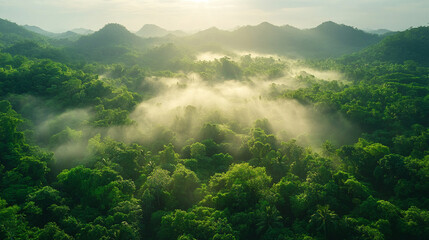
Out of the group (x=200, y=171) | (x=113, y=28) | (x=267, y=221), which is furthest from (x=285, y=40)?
(x=267, y=221)

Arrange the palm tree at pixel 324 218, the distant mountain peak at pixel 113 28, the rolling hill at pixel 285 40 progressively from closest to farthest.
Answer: the palm tree at pixel 324 218 → the distant mountain peak at pixel 113 28 → the rolling hill at pixel 285 40

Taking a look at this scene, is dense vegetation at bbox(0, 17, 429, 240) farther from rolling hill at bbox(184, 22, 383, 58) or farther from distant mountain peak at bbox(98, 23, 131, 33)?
rolling hill at bbox(184, 22, 383, 58)

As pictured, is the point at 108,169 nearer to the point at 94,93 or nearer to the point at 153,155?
the point at 153,155

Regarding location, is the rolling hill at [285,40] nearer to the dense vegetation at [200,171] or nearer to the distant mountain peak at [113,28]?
the distant mountain peak at [113,28]

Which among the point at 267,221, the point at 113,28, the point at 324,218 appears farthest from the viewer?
the point at 113,28

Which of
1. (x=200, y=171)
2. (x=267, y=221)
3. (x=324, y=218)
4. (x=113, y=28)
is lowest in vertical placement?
(x=200, y=171)

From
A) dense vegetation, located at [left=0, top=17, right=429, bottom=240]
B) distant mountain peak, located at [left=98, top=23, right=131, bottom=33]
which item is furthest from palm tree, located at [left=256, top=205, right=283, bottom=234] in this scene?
distant mountain peak, located at [left=98, top=23, right=131, bottom=33]

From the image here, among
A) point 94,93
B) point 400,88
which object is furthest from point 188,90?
point 400,88

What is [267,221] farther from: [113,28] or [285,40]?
[285,40]

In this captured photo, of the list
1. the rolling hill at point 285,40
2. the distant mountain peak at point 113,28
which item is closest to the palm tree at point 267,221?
the rolling hill at point 285,40
